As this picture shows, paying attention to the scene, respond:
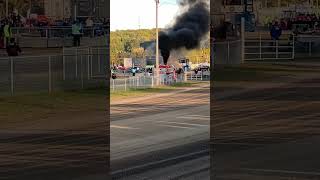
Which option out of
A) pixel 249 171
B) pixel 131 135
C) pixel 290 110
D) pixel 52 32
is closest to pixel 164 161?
pixel 131 135

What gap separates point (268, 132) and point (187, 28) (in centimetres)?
106

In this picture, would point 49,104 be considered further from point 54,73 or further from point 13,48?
point 13,48

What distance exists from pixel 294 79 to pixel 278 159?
118 cm

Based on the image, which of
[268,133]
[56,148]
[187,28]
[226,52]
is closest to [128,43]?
[187,28]

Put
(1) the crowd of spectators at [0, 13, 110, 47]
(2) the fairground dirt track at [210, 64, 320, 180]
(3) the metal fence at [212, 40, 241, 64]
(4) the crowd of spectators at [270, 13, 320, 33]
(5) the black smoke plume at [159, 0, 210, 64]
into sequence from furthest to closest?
(4) the crowd of spectators at [270, 13, 320, 33] → (3) the metal fence at [212, 40, 241, 64] → (5) the black smoke plume at [159, 0, 210, 64] → (2) the fairground dirt track at [210, 64, 320, 180] → (1) the crowd of spectators at [0, 13, 110, 47]

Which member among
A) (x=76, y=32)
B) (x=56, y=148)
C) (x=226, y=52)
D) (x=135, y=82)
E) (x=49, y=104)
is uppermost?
(x=76, y=32)

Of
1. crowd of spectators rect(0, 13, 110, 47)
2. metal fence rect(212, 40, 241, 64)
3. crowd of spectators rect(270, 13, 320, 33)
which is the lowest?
metal fence rect(212, 40, 241, 64)

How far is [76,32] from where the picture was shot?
3.61 metres

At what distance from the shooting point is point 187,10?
3.69 m

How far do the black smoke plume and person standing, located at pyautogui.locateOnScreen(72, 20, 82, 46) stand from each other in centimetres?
48

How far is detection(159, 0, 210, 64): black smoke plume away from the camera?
11.9ft

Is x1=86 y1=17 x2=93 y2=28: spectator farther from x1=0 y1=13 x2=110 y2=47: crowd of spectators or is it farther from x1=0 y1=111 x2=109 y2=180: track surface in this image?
x1=0 y1=111 x2=109 y2=180: track surface

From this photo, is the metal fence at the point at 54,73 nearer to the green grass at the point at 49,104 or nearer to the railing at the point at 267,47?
the green grass at the point at 49,104

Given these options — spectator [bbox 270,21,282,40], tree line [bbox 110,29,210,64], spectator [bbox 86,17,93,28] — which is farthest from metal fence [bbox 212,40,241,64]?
spectator [bbox 86,17,93,28]
